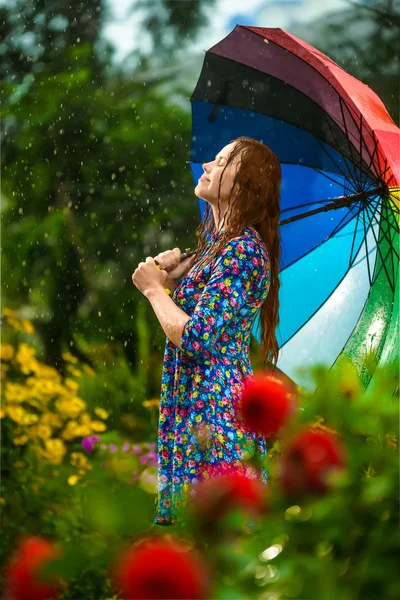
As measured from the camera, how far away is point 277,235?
167 cm

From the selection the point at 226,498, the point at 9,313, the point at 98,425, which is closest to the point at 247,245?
the point at 226,498

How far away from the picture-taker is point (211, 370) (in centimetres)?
153

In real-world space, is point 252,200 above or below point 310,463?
above

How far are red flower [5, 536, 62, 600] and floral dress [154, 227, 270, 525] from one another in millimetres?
1029

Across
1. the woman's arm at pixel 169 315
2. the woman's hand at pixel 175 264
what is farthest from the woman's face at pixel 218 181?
the woman's arm at pixel 169 315

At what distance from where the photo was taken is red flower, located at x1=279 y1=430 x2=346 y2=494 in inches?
16.7

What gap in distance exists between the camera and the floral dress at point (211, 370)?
1449 millimetres

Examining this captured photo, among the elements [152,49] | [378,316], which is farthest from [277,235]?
[152,49]

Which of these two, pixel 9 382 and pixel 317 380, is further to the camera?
pixel 9 382

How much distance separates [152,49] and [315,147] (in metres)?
2.28

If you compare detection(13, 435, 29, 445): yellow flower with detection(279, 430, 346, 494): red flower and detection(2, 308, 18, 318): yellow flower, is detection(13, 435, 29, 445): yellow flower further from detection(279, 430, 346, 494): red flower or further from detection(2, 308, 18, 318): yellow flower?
detection(279, 430, 346, 494): red flower

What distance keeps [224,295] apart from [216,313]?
0.04 meters

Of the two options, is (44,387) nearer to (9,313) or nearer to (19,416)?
(19,416)

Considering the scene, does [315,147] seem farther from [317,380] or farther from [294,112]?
[317,380]
